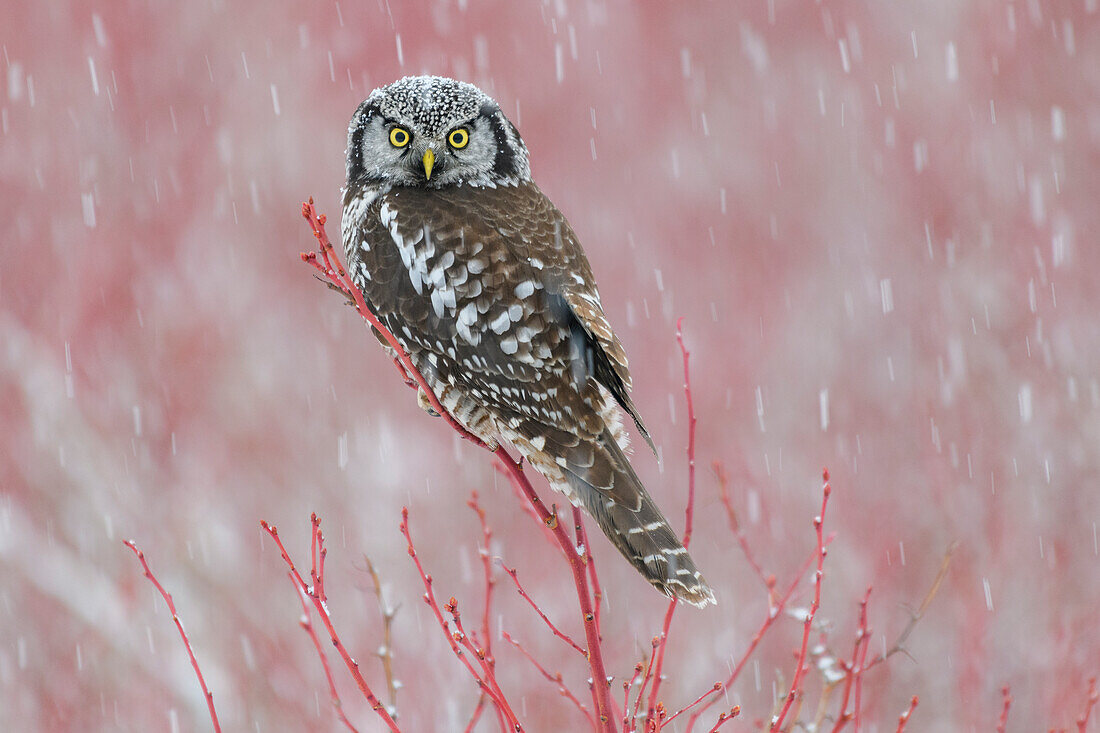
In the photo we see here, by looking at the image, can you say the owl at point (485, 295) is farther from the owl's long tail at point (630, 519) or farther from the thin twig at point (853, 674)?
the thin twig at point (853, 674)

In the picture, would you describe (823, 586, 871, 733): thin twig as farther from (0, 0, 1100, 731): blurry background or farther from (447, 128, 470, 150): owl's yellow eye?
(0, 0, 1100, 731): blurry background

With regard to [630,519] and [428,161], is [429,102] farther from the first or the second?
[630,519]

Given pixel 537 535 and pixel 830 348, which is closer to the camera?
pixel 537 535

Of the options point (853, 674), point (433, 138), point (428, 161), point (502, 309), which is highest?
point (433, 138)

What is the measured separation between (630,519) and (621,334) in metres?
7.32

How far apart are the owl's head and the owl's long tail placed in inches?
39.7

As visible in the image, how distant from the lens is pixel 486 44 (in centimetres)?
1256

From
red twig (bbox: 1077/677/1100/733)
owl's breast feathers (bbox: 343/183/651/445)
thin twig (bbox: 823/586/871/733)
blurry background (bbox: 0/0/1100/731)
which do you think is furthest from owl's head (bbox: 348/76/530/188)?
blurry background (bbox: 0/0/1100/731)

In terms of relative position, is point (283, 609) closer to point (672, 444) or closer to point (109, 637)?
point (109, 637)

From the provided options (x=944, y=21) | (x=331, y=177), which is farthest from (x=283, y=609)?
(x=944, y=21)

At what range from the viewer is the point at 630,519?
2977 mm

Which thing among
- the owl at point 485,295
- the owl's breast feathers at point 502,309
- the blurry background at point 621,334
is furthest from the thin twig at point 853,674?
the blurry background at point 621,334

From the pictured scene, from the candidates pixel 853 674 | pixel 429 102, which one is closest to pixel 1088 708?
pixel 853 674

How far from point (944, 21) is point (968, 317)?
5.97 m
